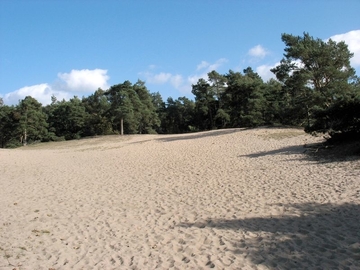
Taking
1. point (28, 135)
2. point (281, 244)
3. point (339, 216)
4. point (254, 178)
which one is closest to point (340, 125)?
point (254, 178)

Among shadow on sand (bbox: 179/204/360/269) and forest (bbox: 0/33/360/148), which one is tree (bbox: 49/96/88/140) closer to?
forest (bbox: 0/33/360/148)

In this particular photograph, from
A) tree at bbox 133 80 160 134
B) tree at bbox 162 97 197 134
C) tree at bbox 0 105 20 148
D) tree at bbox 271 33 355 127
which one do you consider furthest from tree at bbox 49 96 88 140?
tree at bbox 271 33 355 127

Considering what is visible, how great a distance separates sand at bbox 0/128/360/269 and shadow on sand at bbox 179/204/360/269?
0.06 feet

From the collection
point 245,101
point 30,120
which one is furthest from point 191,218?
point 30,120

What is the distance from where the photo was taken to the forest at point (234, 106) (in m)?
19.8

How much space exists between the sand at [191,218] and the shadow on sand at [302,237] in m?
0.02

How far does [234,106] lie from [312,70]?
21938 mm

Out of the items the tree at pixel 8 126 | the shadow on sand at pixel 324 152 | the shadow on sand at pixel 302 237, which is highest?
the tree at pixel 8 126

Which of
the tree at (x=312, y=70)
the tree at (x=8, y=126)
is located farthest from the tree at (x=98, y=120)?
the tree at (x=312, y=70)

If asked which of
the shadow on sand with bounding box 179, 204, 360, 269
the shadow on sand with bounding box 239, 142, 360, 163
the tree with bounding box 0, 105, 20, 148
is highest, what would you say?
the tree with bounding box 0, 105, 20, 148

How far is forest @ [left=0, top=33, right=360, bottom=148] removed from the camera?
64.8 ft

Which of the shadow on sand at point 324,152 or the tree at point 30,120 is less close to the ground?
the tree at point 30,120

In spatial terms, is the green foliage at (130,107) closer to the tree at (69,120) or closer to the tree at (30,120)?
the tree at (69,120)

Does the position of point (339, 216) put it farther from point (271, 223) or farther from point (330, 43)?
point (330, 43)
